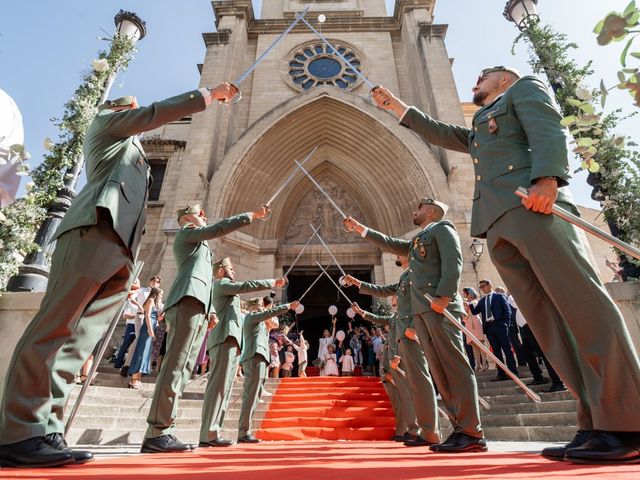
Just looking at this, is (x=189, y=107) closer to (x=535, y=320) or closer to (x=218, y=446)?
(x=535, y=320)

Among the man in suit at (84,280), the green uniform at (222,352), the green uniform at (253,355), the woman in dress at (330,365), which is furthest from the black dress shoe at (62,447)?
the woman in dress at (330,365)

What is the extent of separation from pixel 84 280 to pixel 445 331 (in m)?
2.54

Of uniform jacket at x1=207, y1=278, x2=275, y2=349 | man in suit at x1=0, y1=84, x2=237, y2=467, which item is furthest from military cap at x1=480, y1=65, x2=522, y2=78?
uniform jacket at x1=207, y1=278, x2=275, y2=349

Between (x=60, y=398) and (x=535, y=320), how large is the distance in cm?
268

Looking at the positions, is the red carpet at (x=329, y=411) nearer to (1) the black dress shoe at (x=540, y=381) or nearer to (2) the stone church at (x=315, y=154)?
(1) the black dress shoe at (x=540, y=381)

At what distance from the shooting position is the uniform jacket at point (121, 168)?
232 cm

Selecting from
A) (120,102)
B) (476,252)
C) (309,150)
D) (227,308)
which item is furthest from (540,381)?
(309,150)

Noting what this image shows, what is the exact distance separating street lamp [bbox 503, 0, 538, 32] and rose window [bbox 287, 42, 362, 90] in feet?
30.7

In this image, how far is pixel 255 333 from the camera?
561 centimetres

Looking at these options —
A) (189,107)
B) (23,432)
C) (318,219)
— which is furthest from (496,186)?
(318,219)

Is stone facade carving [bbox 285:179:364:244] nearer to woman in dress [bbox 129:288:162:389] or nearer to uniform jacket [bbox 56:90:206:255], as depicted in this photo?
woman in dress [bbox 129:288:162:389]

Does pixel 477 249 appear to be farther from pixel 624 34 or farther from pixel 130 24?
pixel 624 34

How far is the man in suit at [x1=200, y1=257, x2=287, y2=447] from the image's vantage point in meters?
3.97

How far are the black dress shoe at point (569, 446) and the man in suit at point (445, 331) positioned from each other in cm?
83
